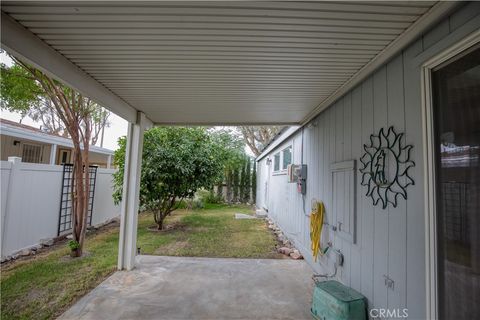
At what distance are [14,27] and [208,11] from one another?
4.85ft

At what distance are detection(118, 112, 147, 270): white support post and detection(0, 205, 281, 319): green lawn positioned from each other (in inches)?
11.9

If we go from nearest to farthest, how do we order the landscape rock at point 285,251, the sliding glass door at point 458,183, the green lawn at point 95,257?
the sliding glass door at point 458,183 → the green lawn at point 95,257 → the landscape rock at point 285,251

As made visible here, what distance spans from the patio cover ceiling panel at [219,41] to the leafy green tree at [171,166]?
339 centimetres

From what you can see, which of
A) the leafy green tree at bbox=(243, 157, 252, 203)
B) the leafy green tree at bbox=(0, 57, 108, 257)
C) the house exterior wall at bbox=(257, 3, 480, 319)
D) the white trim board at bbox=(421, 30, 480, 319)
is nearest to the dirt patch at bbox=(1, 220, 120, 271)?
the leafy green tree at bbox=(0, 57, 108, 257)

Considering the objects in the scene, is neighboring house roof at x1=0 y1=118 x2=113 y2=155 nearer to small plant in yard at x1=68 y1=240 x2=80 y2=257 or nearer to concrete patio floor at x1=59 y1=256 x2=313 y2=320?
small plant in yard at x1=68 y1=240 x2=80 y2=257

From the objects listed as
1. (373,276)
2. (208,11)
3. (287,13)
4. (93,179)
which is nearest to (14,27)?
(208,11)

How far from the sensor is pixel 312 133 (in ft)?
15.4

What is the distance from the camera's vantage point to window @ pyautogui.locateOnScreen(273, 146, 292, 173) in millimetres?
7164

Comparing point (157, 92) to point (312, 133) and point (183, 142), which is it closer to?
point (312, 133)

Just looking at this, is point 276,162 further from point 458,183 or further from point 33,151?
point 33,151

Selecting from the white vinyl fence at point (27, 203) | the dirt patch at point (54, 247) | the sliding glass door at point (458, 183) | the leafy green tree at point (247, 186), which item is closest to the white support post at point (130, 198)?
the dirt patch at point (54, 247)

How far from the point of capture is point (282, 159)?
826 centimetres

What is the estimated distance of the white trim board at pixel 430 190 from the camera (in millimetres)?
1799

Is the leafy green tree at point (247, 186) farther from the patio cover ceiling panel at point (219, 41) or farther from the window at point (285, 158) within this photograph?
the patio cover ceiling panel at point (219, 41)
